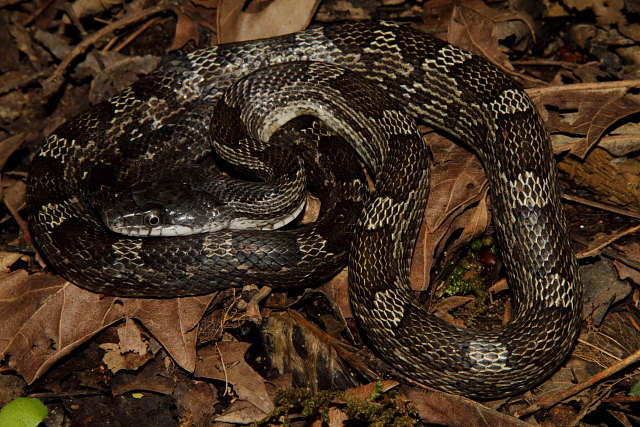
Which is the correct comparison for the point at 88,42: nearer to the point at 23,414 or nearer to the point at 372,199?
the point at 372,199

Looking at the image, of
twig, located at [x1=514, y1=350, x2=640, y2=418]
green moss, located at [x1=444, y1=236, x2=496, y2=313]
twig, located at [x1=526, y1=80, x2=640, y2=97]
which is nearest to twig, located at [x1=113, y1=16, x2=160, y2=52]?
twig, located at [x1=526, y1=80, x2=640, y2=97]

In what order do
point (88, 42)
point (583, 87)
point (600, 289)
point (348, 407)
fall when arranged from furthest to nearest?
point (88, 42) → point (583, 87) → point (600, 289) → point (348, 407)

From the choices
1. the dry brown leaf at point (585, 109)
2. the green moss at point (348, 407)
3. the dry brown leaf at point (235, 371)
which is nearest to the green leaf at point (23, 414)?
the dry brown leaf at point (235, 371)

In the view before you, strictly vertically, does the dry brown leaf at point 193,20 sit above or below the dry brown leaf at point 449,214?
above

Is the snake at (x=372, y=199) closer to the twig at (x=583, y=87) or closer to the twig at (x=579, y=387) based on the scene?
the twig at (x=579, y=387)

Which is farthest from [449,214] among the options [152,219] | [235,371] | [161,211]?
[152,219]

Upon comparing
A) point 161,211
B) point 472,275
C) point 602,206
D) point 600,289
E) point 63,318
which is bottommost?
point 600,289

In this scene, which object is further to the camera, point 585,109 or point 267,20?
point 267,20

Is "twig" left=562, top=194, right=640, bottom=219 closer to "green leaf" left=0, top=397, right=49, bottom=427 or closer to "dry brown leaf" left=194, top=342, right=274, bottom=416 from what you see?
"dry brown leaf" left=194, top=342, right=274, bottom=416

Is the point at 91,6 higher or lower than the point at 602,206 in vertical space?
higher
